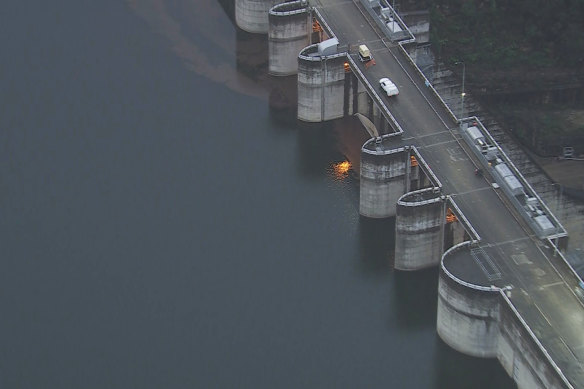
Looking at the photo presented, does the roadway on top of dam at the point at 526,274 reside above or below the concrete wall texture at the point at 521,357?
above

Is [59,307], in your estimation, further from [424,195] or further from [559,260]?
[559,260]

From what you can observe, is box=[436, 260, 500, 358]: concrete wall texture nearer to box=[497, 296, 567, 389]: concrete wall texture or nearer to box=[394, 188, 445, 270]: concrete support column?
box=[497, 296, 567, 389]: concrete wall texture

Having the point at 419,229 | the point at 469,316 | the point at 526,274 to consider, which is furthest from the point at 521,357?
the point at 419,229

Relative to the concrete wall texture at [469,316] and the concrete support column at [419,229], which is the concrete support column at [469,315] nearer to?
the concrete wall texture at [469,316]

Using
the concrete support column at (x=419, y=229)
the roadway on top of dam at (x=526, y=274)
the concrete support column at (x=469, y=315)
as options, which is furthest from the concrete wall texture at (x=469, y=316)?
the concrete support column at (x=419, y=229)

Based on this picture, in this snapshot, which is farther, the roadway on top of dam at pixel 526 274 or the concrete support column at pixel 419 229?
the concrete support column at pixel 419 229

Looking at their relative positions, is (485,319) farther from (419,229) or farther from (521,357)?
(419,229)

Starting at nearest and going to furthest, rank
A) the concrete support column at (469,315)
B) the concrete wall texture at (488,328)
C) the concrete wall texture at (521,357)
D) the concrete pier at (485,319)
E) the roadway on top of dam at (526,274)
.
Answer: the concrete wall texture at (521,357)
the roadway on top of dam at (526,274)
the concrete pier at (485,319)
the concrete wall texture at (488,328)
the concrete support column at (469,315)

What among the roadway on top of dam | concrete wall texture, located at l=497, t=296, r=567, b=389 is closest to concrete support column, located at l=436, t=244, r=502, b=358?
concrete wall texture, located at l=497, t=296, r=567, b=389
